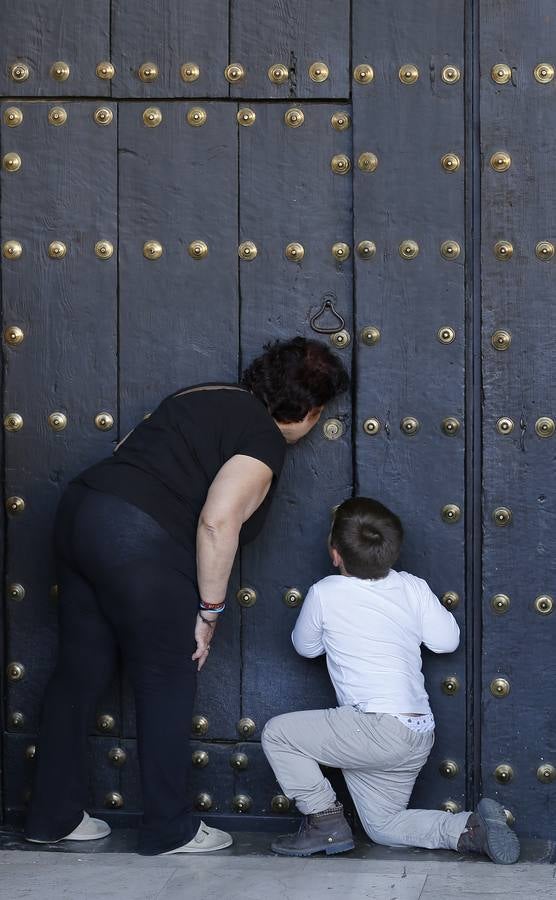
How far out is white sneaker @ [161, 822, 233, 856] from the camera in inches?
104

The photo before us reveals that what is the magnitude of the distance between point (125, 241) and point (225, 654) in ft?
3.19

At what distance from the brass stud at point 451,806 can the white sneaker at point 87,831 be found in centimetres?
76

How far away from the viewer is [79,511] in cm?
259

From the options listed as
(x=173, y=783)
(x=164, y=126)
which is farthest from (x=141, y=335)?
(x=173, y=783)

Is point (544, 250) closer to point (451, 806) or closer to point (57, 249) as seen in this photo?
point (57, 249)

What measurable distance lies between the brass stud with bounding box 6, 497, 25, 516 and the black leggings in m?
0.26

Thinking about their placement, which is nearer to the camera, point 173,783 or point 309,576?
point 173,783

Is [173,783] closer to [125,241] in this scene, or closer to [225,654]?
[225,654]

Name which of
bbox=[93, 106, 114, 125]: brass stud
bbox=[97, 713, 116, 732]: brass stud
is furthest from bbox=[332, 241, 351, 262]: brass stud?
bbox=[97, 713, 116, 732]: brass stud

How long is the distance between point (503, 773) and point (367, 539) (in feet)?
2.09

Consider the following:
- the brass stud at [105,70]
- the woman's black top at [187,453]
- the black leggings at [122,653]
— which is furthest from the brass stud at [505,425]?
the brass stud at [105,70]

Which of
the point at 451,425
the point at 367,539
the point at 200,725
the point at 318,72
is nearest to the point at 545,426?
the point at 451,425

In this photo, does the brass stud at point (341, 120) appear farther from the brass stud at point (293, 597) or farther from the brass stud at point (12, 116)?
the brass stud at point (293, 597)

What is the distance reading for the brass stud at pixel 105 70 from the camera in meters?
2.83
